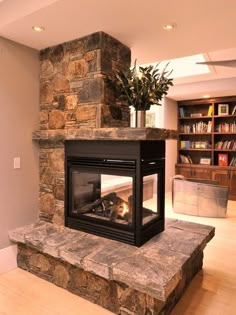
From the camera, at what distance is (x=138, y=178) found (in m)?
2.23

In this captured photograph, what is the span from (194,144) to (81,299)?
17.1 feet

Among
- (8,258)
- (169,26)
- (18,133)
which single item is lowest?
(8,258)

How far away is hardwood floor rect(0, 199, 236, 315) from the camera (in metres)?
2.04

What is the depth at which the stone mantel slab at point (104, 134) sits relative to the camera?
6.91 ft

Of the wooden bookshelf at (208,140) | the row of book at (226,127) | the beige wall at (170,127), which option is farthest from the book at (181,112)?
the row of book at (226,127)

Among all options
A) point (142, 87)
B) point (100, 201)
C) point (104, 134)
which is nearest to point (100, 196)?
point (100, 201)

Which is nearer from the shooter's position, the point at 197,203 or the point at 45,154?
the point at 45,154

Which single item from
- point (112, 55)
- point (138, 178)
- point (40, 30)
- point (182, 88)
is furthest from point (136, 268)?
point (182, 88)

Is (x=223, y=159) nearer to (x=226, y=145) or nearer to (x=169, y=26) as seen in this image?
(x=226, y=145)

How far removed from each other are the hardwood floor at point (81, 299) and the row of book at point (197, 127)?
3983 millimetres

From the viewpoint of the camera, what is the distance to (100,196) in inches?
113

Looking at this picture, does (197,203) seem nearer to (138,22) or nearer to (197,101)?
(197,101)

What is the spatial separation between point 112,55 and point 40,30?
2.38 ft

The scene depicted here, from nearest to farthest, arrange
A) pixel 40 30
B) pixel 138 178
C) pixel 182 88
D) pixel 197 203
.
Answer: pixel 138 178
pixel 40 30
pixel 197 203
pixel 182 88
